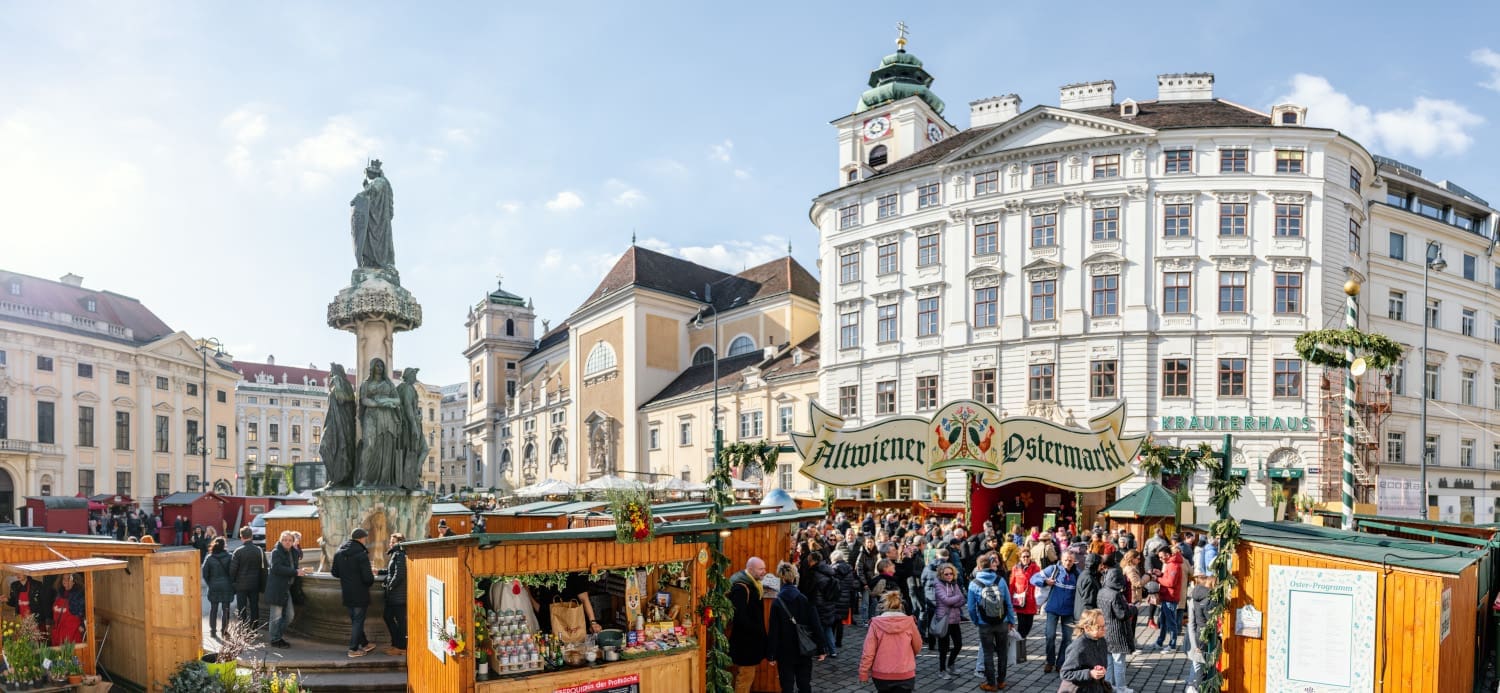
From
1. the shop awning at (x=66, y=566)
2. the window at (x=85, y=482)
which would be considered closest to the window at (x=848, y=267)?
the shop awning at (x=66, y=566)

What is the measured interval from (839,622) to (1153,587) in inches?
185

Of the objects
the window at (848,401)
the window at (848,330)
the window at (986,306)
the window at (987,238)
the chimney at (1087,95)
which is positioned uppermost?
the chimney at (1087,95)

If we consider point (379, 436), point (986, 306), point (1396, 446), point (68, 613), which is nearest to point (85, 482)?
point (379, 436)

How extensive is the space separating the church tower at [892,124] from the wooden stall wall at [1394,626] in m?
37.3

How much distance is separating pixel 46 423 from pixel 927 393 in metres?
47.8

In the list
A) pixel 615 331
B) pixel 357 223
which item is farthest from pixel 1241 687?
pixel 615 331

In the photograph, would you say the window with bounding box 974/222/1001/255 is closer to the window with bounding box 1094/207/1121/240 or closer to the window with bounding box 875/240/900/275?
the window with bounding box 1094/207/1121/240

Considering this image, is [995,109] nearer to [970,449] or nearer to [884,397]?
[884,397]

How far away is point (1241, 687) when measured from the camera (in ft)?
29.7

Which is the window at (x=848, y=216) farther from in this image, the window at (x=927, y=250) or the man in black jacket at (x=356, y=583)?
the man in black jacket at (x=356, y=583)

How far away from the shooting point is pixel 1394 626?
8211 mm

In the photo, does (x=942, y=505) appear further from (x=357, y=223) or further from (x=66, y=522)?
(x=66, y=522)

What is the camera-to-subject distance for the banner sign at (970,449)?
17.9 m

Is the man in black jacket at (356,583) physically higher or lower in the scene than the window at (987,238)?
lower
